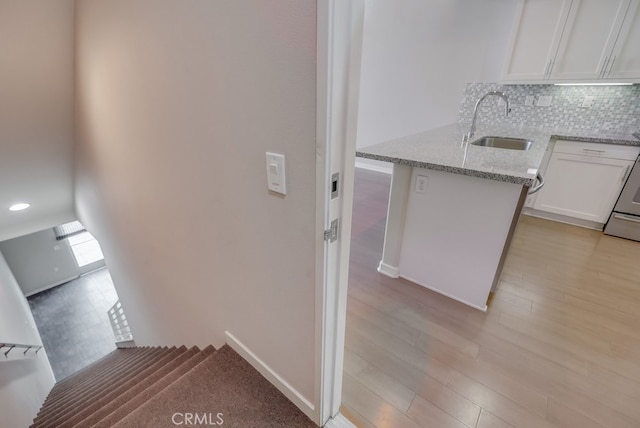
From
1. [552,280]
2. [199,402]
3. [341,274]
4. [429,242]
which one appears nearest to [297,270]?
[341,274]

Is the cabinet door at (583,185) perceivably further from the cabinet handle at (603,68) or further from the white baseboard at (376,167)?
the white baseboard at (376,167)

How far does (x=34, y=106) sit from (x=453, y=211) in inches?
136

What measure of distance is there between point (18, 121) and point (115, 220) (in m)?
1.11

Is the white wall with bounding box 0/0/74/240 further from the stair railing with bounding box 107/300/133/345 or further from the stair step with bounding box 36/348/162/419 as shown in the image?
the stair step with bounding box 36/348/162/419

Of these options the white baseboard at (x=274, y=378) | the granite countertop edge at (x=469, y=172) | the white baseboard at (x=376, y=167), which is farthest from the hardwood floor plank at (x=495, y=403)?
the white baseboard at (x=376, y=167)

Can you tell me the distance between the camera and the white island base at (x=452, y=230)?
1.70m

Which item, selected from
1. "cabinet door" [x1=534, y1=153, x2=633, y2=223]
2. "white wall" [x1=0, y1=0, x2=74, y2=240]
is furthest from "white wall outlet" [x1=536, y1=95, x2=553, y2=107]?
"white wall" [x1=0, y1=0, x2=74, y2=240]

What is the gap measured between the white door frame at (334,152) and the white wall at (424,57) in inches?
145

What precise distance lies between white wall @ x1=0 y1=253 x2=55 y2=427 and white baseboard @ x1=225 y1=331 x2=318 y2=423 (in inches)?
85.6

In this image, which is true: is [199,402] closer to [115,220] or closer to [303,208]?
[303,208]

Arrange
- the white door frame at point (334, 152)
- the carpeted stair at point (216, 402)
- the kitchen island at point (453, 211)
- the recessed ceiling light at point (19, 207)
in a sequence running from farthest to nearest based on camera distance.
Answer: the recessed ceiling light at point (19, 207) < the kitchen island at point (453, 211) < the carpeted stair at point (216, 402) < the white door frame at point (334, 152)

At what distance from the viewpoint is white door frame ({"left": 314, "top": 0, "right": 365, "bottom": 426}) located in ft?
1.99

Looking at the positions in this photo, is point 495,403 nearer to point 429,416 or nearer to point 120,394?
point 429,416

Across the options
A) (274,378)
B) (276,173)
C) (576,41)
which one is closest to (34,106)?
(276,173)
